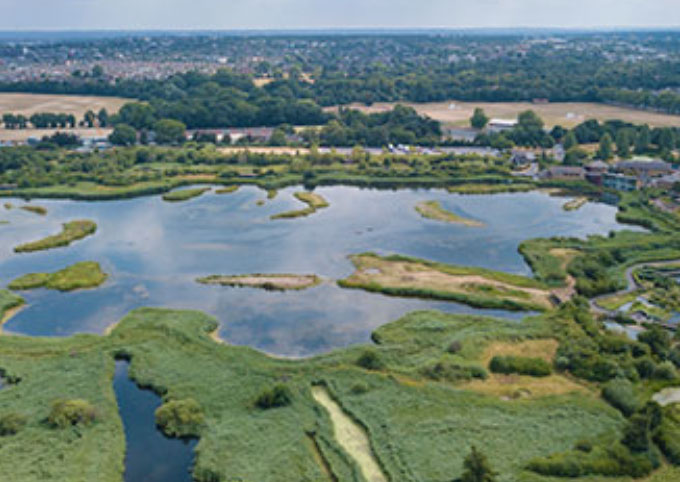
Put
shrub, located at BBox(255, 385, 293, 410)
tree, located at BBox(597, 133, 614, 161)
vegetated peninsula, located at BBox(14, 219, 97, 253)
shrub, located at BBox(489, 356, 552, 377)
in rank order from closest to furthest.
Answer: shrub, located at BBox(255, 385, 293, 410) < shrub, located at BBox(489, 356, 552, 377) < vegetated peninsula, located at BBox(14, 219, 97, 253) < tree, located at BBox(597, 133, 614, 161)

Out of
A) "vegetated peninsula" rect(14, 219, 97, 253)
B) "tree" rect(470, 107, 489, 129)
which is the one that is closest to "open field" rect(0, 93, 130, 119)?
"vegetated peninsula" rect(14, 219, 97, 253)

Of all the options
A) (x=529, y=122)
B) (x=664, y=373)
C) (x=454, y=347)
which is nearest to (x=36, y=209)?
(x=454, y=347)

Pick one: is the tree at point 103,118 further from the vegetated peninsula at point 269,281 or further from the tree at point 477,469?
the tree at point 477,469

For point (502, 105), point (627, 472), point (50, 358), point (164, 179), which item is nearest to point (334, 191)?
point (164, 179)

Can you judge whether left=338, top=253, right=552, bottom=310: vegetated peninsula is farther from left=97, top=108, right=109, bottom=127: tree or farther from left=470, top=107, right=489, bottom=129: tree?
left=97, top=108, right=109, bottom=127: tree

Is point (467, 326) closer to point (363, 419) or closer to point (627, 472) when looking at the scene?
point (363, 419)

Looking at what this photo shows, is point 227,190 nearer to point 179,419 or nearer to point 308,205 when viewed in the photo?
point 308,205

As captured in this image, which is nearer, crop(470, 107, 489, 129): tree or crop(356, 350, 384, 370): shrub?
crop(356, 350, 384, 370): shrub
